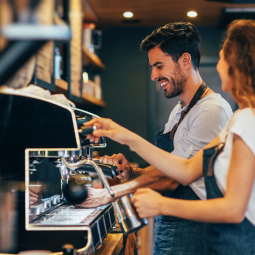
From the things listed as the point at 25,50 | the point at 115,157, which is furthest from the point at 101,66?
the point at 25,50

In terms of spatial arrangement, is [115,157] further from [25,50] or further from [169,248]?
[25,50]

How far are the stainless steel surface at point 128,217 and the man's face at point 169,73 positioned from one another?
2.69 feet

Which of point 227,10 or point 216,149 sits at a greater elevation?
point 227,10

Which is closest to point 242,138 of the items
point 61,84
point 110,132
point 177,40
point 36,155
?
point 110,132

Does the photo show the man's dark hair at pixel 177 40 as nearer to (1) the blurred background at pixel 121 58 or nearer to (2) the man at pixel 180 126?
(2) the man at pixel 180 126

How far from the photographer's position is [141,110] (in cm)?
397

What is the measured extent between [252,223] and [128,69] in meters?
3.26

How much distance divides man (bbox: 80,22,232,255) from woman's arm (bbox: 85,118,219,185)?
303mm

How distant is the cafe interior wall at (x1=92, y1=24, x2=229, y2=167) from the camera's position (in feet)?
12.8

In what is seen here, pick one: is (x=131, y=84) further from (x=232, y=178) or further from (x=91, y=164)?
(x=232, y=178)

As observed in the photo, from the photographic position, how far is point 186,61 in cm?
164

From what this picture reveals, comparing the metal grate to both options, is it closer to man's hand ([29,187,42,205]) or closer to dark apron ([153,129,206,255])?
man's hand ([29,187,42,205])

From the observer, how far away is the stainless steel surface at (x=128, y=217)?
94cm

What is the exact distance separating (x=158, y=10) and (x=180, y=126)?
218cm
